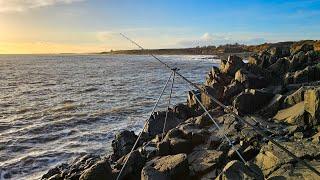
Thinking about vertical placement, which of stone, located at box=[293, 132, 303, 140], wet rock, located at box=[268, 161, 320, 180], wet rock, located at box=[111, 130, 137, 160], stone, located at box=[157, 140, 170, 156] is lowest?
wet rock, located at box=[111, 130, 137, 160]

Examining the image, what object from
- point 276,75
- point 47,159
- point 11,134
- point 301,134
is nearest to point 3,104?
point 11,134

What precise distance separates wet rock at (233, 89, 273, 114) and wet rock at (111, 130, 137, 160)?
4578mm

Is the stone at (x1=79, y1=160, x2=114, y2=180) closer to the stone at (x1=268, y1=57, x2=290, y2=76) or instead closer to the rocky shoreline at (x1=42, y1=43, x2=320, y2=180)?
the rocky shoreline at (x1=42, y1=43, x2=320, y2=180)

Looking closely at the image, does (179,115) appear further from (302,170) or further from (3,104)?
(3,104)

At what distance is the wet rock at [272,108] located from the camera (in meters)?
15.0

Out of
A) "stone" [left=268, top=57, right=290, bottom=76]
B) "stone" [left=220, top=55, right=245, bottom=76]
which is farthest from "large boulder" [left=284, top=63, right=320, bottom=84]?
"stone" [left=268, top=57, right=290, bottom=76]

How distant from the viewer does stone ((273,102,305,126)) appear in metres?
12.9

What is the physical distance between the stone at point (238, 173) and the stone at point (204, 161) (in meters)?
1.73

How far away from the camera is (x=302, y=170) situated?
30.1 ft

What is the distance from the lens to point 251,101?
52.4ft

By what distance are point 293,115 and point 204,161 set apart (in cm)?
460

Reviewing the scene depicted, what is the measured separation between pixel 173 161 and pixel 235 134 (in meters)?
3.38

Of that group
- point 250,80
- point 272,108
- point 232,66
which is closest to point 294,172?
point 272,108

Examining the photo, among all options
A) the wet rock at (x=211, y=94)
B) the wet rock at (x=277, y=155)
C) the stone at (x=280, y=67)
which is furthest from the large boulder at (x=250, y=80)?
the wet rock at (x=277, y=155)
